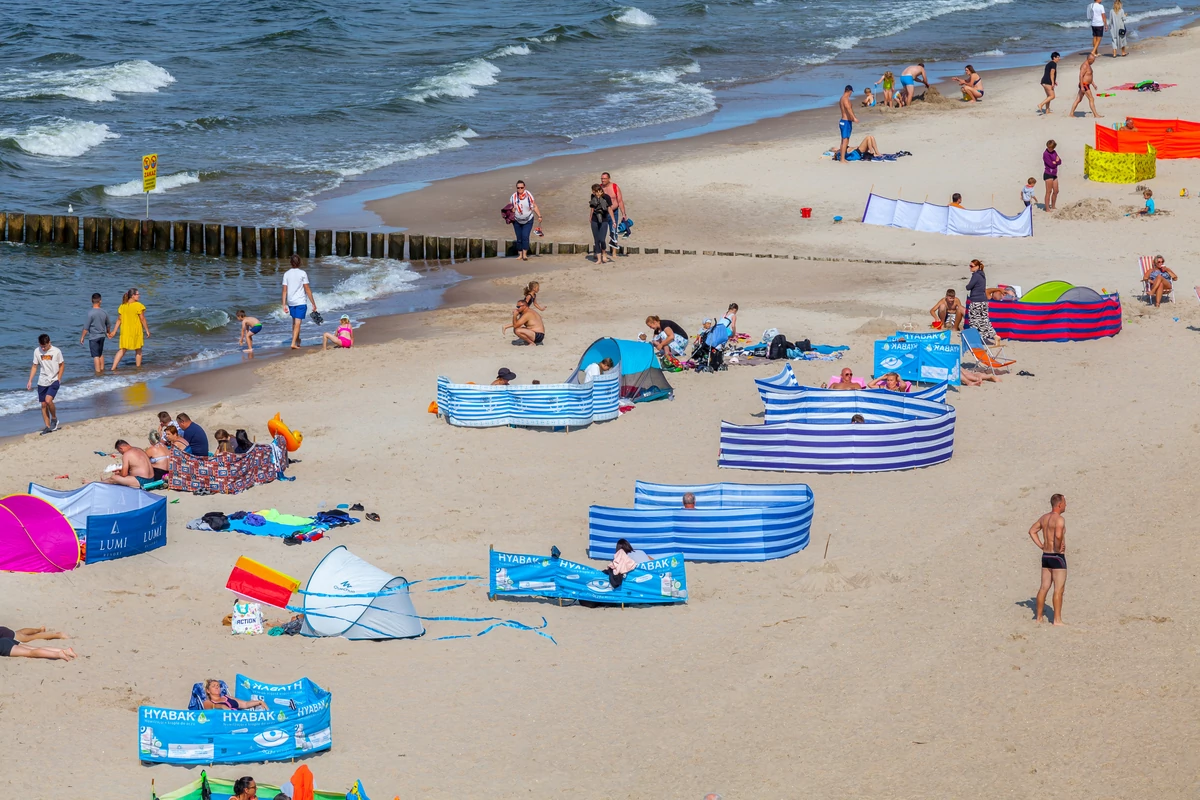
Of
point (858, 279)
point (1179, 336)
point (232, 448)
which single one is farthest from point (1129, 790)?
point (858, 279)

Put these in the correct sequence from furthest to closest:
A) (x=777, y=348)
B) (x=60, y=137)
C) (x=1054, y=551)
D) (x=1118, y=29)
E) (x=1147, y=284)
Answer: (x=1118, y=29) → (x=60, y=137) → (x=1147, y=284) → (x=777, y=348) → (x=1054, y=551)

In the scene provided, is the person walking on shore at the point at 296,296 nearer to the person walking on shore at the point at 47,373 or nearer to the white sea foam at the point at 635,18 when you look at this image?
the person walking on shore at the point at 47,373

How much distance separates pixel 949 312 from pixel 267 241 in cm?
1426

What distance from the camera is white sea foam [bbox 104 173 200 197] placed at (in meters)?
34.1

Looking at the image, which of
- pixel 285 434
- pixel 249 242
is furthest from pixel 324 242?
pixel 285 434

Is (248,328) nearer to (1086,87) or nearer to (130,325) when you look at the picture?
(130,325)

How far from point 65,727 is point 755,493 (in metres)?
7.47

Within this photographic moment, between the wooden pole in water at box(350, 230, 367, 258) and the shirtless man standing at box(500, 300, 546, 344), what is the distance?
7.62m

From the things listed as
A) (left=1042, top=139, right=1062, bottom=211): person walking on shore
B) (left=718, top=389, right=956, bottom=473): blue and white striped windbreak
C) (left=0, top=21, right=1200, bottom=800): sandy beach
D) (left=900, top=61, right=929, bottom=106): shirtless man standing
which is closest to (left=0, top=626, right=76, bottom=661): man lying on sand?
(left=0, top=21, right=1200, bottom=800): sandy beach

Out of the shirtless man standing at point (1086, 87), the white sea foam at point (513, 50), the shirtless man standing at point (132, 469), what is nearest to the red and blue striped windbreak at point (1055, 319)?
the shirtless man standing at point (132, 469)

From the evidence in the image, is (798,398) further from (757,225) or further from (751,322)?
(757,225)

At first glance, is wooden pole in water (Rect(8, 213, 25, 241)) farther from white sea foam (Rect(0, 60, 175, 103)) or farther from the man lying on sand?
the man lying on sand

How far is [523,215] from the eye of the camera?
27.6m

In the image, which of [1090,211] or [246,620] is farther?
[1090,211]
